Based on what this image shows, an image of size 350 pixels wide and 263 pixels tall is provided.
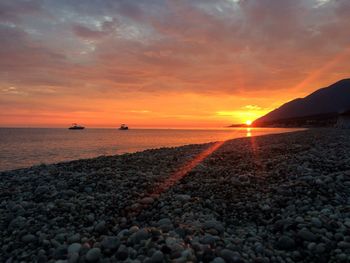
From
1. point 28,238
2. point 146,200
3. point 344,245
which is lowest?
point 28,238

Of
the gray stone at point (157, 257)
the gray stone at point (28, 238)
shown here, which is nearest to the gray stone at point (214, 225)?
the gray stone at point (157, 257)

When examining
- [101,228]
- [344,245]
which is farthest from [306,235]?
[101,228]

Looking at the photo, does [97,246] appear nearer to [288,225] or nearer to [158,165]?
[288,225]

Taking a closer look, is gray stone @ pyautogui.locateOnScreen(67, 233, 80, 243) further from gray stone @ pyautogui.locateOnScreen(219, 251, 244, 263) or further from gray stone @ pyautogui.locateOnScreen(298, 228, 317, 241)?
gray stone @ pyautogui.locateOnScreen(298, 228, 317, 241)

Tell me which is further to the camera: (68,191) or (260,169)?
(260,169)

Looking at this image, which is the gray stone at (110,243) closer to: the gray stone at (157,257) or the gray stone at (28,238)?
the gray stone at (157,257)

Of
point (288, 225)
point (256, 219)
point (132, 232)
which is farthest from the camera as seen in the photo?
point (256, 219)

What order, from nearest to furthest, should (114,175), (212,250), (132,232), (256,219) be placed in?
(212,250)
(132,232)
(256,219)
(114,175)

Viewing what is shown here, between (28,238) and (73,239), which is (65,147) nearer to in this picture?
(28,238)

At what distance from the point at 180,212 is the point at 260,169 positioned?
595 cm

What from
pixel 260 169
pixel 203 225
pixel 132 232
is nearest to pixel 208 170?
pixel 260 169

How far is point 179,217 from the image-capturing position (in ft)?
22.3

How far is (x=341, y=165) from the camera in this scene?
11.7 m

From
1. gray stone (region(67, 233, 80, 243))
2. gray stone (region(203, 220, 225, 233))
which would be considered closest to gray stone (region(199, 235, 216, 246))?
gray stone (region(203, 220, 225, 233))
